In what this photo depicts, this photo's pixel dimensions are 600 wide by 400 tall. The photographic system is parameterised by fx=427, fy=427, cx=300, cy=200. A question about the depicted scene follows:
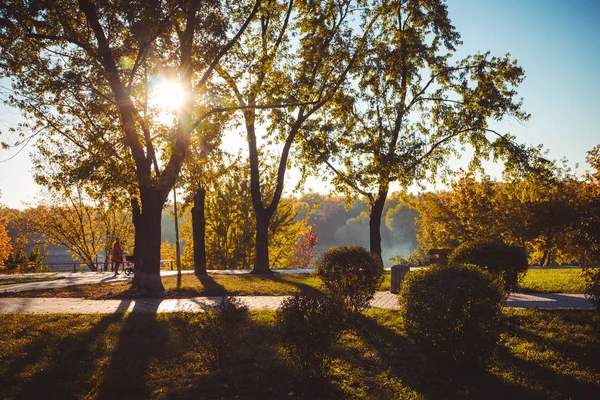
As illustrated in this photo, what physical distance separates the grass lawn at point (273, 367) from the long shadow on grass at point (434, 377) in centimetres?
1

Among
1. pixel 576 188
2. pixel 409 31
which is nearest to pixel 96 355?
pixel 409 31

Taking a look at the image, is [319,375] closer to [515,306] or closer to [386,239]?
[515,306]

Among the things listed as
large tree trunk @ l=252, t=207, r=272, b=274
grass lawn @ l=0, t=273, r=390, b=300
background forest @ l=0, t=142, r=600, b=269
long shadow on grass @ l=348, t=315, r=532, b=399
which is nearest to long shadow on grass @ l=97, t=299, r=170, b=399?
long shadow on grass @ l=348, t=315, r=532, b=399

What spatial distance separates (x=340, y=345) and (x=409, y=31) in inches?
714

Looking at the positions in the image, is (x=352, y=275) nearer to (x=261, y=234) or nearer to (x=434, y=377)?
(x=434, y=377)

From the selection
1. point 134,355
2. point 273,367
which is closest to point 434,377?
point 273,367

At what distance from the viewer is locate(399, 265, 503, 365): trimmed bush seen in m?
Result: 5.67

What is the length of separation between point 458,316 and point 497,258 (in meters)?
5.50

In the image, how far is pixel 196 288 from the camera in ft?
50.2

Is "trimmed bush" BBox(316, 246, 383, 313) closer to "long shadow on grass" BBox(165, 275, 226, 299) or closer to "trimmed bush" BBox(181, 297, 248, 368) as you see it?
"trimmed bush" BBox(181, 297, 248, 368)

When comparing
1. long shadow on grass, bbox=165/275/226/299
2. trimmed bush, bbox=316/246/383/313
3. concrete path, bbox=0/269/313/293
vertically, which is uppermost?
trimmed bush, bbox=316/246/383/313

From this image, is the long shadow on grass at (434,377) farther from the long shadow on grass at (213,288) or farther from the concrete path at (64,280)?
the concrete path at (64,280)

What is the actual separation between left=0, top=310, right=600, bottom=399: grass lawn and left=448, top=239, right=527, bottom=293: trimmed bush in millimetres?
1471

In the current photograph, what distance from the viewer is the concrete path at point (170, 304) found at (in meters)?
11.1
